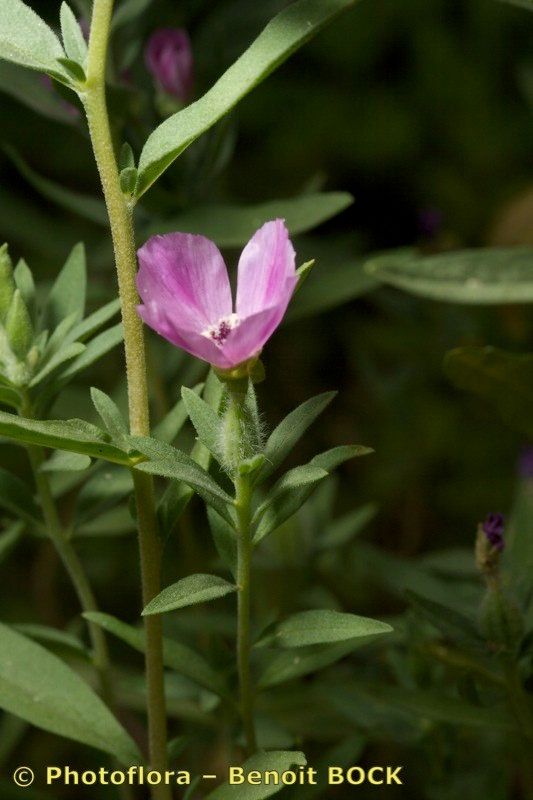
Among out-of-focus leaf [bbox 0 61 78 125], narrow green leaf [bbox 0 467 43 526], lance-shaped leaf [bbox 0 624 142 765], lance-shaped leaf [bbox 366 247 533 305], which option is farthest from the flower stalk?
out-of-focus leaf [bbox 0 61 78 125]

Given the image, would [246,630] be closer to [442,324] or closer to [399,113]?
[442,324]

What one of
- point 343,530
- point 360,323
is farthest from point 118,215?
point 360,323

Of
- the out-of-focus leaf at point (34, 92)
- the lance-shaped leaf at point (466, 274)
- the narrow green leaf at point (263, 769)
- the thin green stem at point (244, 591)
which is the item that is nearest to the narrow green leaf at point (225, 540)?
the thin green stem at point (244, 591)

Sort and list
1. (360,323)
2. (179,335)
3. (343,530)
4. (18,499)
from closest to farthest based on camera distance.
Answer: (179,335) → (18,499) → (343,530) → (360,323)

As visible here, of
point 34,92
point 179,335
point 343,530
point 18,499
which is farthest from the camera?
point 343,530

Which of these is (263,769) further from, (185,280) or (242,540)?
(185,280)

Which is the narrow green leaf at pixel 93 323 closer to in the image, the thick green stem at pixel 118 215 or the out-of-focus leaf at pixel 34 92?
the thick green stem at pixel 118 215

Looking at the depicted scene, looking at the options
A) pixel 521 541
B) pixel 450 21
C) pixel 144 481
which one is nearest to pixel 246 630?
pixel 144 481

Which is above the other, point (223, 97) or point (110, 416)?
point (223, 97)
